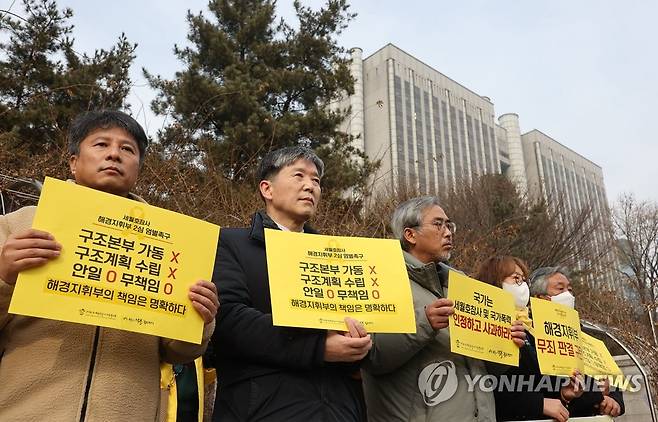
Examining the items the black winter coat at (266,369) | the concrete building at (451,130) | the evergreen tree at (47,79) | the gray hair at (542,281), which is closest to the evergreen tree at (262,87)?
the evergreen tree at (47,79)

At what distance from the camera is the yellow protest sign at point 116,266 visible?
152 centimetres

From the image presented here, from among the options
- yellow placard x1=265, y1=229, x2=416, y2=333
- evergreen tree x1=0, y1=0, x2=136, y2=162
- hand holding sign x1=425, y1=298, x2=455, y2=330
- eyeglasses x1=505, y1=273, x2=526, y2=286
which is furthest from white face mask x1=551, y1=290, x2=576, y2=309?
evergreen tree x1=0, y1=0, x2=136, y2=162

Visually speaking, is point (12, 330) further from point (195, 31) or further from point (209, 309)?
point (195, 31)

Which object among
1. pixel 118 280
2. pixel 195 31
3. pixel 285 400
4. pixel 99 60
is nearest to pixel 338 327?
pixel 285 400

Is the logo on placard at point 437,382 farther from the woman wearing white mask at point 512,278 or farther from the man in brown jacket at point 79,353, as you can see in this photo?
the woman wearing white mask at point 512,278

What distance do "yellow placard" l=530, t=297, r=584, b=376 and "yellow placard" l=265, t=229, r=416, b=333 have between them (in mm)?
1255

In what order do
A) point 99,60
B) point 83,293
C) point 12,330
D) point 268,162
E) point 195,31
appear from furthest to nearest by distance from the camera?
point 195,31, point 99,60, point 268,162, point 12,330, point 83,293

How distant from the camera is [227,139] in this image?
10.5 m

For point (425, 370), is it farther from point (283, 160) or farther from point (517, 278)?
point (517, 278)

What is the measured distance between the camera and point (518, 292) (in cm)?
352

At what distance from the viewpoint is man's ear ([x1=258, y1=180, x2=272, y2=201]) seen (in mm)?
2562

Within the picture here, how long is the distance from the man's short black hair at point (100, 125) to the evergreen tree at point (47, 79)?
18.6ft

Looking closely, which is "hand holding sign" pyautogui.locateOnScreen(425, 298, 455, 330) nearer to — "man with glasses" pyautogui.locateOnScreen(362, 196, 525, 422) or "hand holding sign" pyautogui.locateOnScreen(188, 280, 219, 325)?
"man with glasses" pyautogui.locateOnScreen(362, 196, 525, 422)

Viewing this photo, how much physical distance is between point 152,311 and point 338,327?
659 mm
